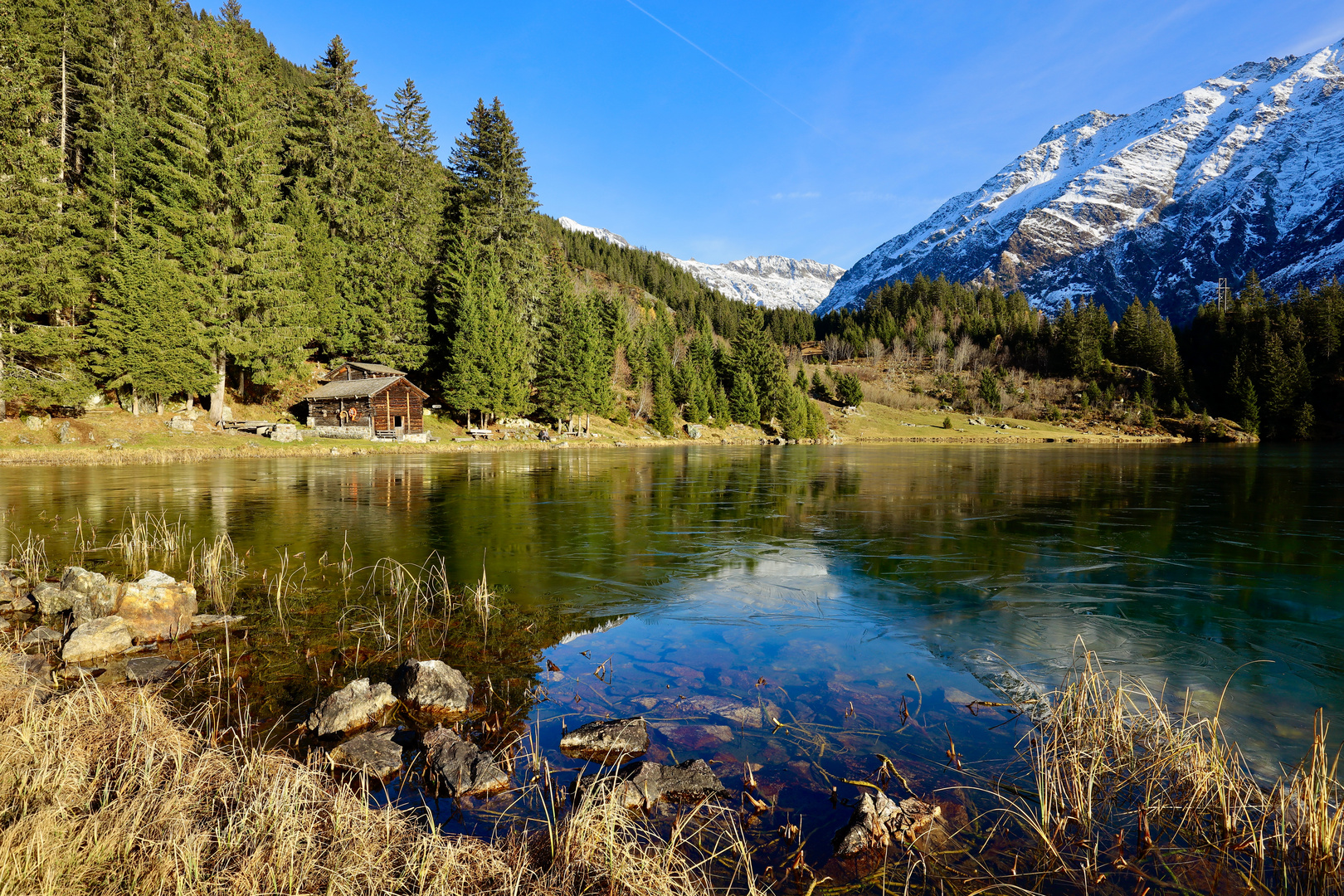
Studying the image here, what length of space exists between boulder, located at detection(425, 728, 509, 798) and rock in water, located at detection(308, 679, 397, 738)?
44.8 inches

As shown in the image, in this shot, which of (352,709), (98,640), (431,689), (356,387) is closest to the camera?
(352,709)

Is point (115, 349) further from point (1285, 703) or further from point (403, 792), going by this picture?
point (1285, 703)

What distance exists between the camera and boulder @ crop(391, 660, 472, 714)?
22.5 feet

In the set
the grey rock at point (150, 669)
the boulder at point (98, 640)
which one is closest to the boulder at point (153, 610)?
the boulder at point (98, 640)

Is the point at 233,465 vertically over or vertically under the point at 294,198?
under

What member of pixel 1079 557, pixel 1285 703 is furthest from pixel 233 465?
pixel 1285 703

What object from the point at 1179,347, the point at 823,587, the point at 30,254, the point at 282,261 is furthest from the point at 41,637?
the point at 1179,347

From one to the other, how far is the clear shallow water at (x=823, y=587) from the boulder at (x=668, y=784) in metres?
0.57

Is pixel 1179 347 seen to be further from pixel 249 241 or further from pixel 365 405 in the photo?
pixel 249 241

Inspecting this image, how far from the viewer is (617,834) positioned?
443 centimetres

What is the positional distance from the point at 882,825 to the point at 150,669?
337 inches

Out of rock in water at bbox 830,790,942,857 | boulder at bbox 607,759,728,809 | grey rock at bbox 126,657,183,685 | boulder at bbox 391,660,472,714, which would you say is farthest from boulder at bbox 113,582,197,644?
rock in water at bbox 830,790,942,857

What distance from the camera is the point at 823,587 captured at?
42.7 ft

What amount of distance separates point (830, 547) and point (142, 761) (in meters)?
14.7
